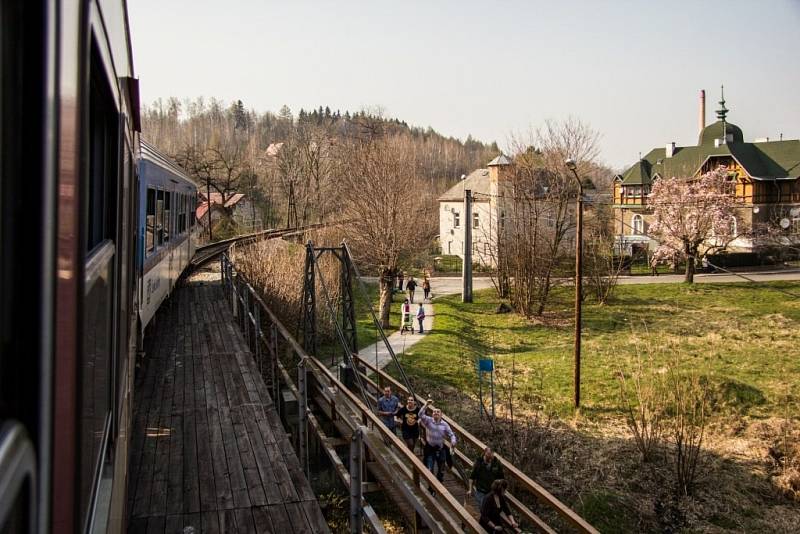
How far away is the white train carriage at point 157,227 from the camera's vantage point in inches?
349

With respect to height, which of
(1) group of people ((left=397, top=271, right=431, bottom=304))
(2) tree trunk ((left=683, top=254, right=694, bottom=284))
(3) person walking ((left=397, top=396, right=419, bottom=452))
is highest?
(2) tree trunk ((left=683, top=254, right=694, bottom=284))

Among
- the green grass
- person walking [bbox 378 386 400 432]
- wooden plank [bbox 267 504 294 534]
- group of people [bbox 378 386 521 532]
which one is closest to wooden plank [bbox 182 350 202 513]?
wooden plank [bbox 267 504 294 534]

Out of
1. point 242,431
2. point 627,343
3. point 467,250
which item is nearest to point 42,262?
point 242,431

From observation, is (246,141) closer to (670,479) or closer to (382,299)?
(382,299)

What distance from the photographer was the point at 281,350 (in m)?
15.8

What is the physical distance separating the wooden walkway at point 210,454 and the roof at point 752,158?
149 ft

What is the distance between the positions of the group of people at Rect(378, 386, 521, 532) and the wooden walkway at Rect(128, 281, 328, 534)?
116 inches

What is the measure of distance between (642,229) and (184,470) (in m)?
52.1

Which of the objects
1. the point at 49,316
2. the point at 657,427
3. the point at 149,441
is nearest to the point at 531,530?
the point at 657,427

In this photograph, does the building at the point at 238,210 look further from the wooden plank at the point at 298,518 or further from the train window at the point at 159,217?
the wooden plank at the point at 298,518

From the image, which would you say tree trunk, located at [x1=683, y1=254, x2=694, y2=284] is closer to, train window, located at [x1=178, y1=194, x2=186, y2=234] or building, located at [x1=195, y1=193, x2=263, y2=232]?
building, located at [x1=195, y1=193, x2=263, y2=232]

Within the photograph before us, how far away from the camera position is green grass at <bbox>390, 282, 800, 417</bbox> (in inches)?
758

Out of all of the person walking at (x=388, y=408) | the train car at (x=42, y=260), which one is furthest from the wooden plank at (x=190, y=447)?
the train car at (x=42, y=260)

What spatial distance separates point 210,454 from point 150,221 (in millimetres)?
4292
